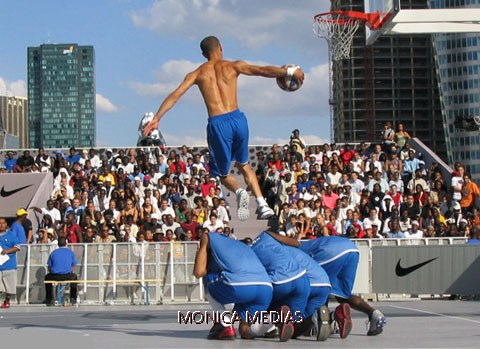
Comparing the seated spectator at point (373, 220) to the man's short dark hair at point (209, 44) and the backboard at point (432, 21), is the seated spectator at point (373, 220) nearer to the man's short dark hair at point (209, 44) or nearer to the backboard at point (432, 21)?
the backboard at point (432, 21)

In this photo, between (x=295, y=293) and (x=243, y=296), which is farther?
(x=295, y=293)

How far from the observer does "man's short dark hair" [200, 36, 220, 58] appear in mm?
12031

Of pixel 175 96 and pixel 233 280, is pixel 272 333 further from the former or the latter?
pixel 175 96

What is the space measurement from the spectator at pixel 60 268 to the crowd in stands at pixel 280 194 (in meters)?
1.52

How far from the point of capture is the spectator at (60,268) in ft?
64.8

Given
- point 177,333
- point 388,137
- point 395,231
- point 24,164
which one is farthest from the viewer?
point 388,137

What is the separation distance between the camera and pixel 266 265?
1034 cm

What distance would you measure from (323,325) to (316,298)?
288 millimetres

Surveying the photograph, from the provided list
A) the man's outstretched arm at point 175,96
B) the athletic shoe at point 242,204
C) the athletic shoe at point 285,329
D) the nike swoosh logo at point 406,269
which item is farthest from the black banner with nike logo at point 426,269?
the athletic shoe at point 285,329

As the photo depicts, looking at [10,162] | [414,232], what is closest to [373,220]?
[414,232]

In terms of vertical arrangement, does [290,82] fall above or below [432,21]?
below

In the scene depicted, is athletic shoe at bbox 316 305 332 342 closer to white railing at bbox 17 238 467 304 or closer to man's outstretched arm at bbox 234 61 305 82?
man's outstretched arm at bbox 234 61 305 82

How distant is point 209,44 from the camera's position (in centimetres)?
1203

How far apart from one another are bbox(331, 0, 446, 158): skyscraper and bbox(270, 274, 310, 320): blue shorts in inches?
5522
